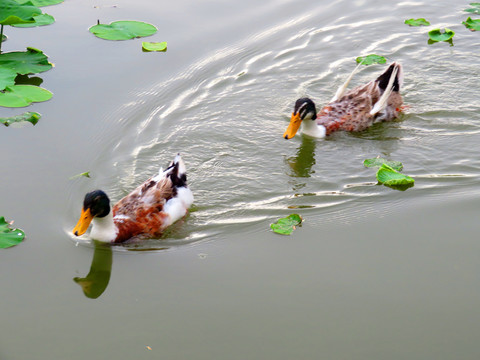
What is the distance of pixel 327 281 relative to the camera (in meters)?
6.55

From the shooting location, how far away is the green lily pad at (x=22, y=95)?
9461mm

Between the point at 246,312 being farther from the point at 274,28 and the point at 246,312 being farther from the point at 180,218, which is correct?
the point at 274,28

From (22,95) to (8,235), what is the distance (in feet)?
10.7

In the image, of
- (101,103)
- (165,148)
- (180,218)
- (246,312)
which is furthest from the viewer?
(101,103)

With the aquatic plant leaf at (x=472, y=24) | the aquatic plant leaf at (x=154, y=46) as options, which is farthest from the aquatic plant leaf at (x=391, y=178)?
the aquatic plant leaf at (x=472, y=24)

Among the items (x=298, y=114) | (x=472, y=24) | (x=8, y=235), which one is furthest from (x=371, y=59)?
(x=8, y=235)

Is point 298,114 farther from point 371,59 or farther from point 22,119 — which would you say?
point 22,119

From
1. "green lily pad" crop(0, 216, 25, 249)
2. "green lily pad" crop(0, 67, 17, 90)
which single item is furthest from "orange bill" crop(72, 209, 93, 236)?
"green lily pad" crop(0, 67, 17, 90)

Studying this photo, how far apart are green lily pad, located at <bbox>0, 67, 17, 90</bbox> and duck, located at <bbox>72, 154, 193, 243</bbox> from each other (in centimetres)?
311

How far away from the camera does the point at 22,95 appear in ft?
31.5

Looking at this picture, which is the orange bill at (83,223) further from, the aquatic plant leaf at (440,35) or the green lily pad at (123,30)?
the aquatic plant leaf at (440,35)

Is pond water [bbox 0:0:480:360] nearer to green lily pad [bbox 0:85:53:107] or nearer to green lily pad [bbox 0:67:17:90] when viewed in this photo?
green lily pad [bbox 0:85:53:107]

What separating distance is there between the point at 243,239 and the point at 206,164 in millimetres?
1792

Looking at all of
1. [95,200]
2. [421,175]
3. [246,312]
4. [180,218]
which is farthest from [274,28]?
[246,312]
